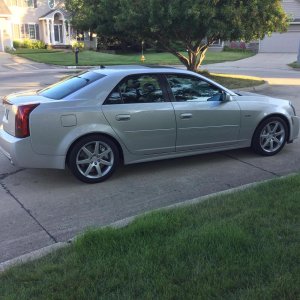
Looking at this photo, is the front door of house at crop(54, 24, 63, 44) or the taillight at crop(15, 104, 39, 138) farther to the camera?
the front door of house at crop(54, 24, 63, 44)

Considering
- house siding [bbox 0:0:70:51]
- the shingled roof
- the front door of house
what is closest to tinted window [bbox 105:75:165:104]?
the shingled roof

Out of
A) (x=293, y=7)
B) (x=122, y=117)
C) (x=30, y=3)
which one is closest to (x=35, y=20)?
(x=30, y=3)

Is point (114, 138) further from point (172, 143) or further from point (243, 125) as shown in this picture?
point (243, 125)

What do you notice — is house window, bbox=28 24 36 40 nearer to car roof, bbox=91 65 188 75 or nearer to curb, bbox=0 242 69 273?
car roof, bbox=91 65 188 75

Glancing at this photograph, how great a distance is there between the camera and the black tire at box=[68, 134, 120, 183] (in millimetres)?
5516

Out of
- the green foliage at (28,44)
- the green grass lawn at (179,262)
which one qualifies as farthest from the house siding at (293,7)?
the green grass lawn at (179,262)

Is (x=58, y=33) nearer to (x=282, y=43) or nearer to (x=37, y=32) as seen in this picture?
(x=37, y=32)

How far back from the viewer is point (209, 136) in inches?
249

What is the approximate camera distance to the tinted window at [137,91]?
18.9 ft

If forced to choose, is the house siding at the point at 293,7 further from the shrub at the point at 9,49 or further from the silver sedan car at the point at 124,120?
the silver sedan car at the point at 124,120

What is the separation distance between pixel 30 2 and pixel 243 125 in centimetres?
4491

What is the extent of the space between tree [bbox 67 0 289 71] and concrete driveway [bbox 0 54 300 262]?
763 centimetres

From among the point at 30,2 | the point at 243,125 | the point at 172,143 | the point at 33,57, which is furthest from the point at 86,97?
the point at 30,2

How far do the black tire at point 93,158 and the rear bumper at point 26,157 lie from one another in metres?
0.19
